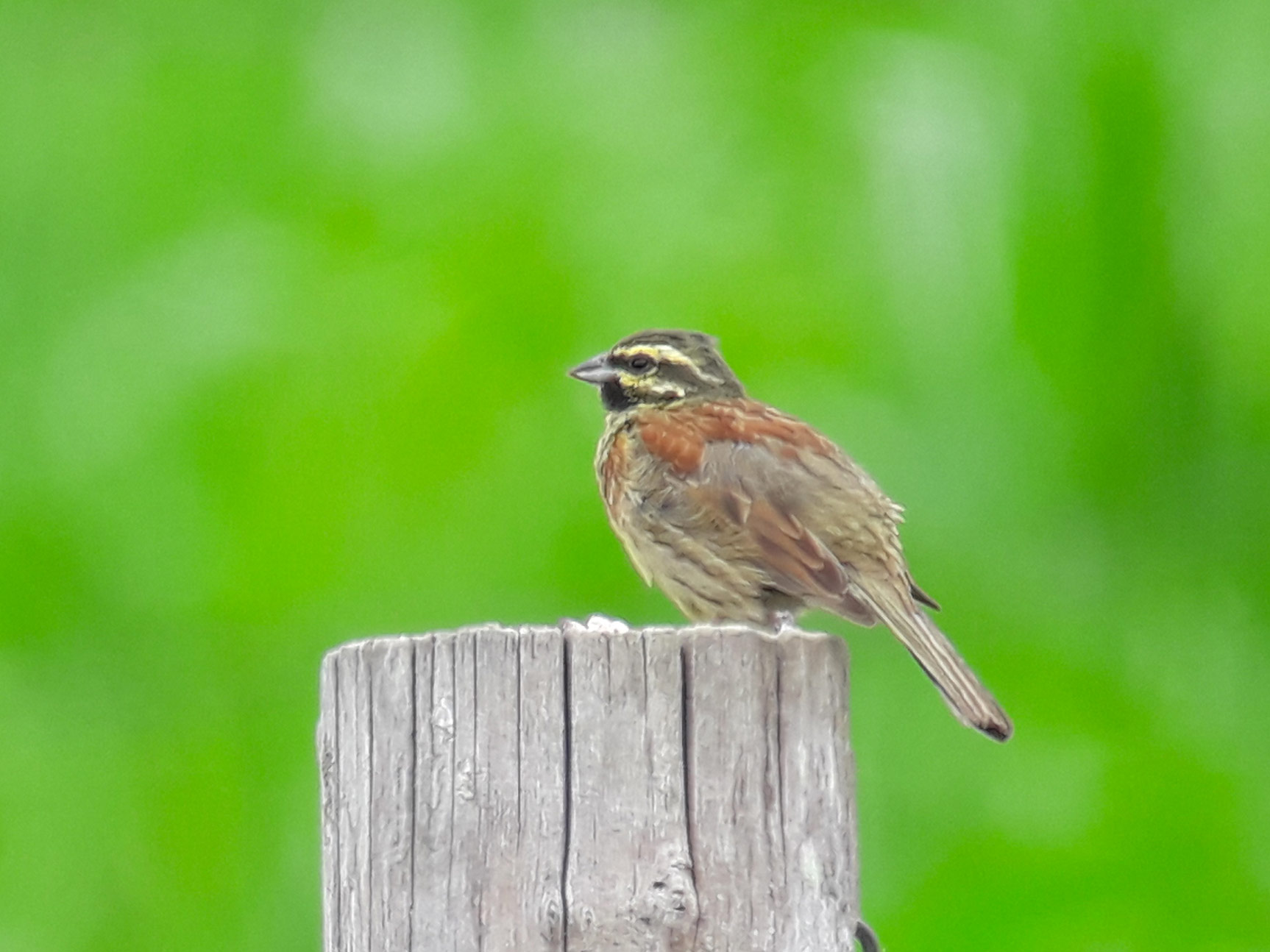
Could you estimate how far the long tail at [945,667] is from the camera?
498cm

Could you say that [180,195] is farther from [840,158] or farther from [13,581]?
[840,158]

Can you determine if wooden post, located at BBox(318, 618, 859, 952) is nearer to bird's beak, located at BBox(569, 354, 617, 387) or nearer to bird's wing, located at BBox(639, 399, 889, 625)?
bird's wing, located at BBox(639, 399, 889, 625)

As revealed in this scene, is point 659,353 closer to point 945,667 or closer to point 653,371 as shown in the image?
point 653,371

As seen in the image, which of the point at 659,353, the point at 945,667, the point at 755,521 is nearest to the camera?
the point at 945,667

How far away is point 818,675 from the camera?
12.0 ft

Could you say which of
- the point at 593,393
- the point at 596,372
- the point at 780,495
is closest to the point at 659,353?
the point at 596,372

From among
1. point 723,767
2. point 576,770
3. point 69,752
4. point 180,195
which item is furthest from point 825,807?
point 180,195

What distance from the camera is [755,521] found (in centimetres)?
587

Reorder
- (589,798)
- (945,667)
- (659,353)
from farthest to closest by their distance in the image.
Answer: (659,353), (945,667), (589,798)

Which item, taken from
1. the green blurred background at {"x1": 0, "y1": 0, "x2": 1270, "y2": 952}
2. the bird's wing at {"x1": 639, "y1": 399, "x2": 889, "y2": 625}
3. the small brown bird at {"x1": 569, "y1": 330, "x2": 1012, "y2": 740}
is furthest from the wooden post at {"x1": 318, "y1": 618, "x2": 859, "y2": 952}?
the green blurred background at {"x1": 0, "y1": 0, "x2": 1270, "y2": 952}

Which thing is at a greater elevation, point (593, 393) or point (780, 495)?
point (593, 393)

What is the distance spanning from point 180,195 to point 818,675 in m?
7.33

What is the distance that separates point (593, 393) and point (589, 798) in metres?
5.62

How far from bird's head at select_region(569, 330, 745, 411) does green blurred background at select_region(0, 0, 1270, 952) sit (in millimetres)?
2304
